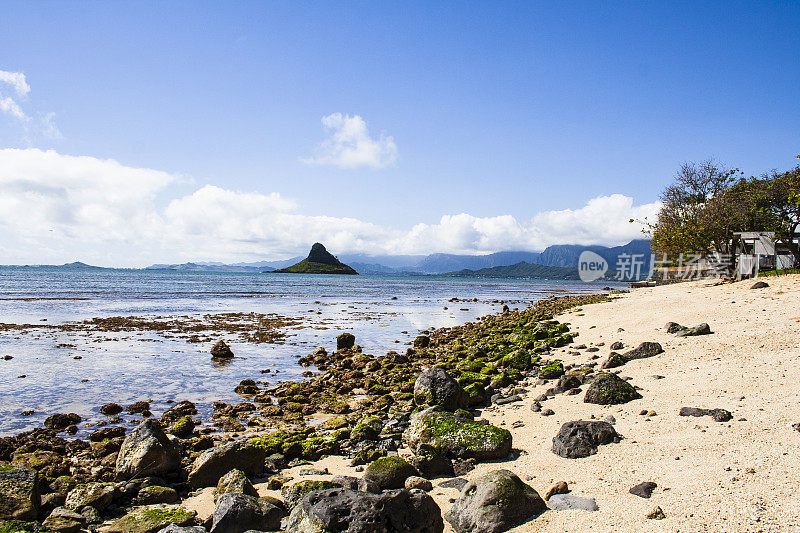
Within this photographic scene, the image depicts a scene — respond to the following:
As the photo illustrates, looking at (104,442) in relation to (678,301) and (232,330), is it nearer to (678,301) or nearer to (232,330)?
(232,330)

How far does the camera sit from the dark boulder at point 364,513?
4.93 m

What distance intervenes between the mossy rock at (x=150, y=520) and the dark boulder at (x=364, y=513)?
226 centimetres

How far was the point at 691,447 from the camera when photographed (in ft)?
22.3

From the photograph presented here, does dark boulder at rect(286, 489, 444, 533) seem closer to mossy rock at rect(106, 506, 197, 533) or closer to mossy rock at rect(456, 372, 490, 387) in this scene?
mossy rock at rect(106, 506, 197, 533)

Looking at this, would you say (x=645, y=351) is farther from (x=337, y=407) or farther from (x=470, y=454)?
(x=337, y=407)

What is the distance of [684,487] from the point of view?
568 cm

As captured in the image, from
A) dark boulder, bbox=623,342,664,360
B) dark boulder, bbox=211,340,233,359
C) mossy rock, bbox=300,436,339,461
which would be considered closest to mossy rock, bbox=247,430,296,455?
mossy rock, bbox=300,436,339,461

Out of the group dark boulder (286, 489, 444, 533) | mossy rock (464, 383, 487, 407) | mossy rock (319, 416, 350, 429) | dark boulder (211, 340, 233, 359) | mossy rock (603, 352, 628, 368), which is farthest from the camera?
dark boulder (211, 340, 233, 359)

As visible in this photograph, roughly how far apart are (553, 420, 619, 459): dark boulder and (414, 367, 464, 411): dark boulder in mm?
3590

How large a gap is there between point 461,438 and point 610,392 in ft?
12.3

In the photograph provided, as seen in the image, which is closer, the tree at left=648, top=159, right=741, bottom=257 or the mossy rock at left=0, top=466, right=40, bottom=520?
the mossy rock at left=0, top=466, right=40, bottom=520

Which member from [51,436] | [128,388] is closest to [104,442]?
[51,436]

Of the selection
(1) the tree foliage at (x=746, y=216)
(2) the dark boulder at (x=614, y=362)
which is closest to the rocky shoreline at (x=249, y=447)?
(2) the dark boulder at (x=614, y=362)

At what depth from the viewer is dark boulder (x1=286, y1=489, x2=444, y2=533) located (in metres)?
4.93
